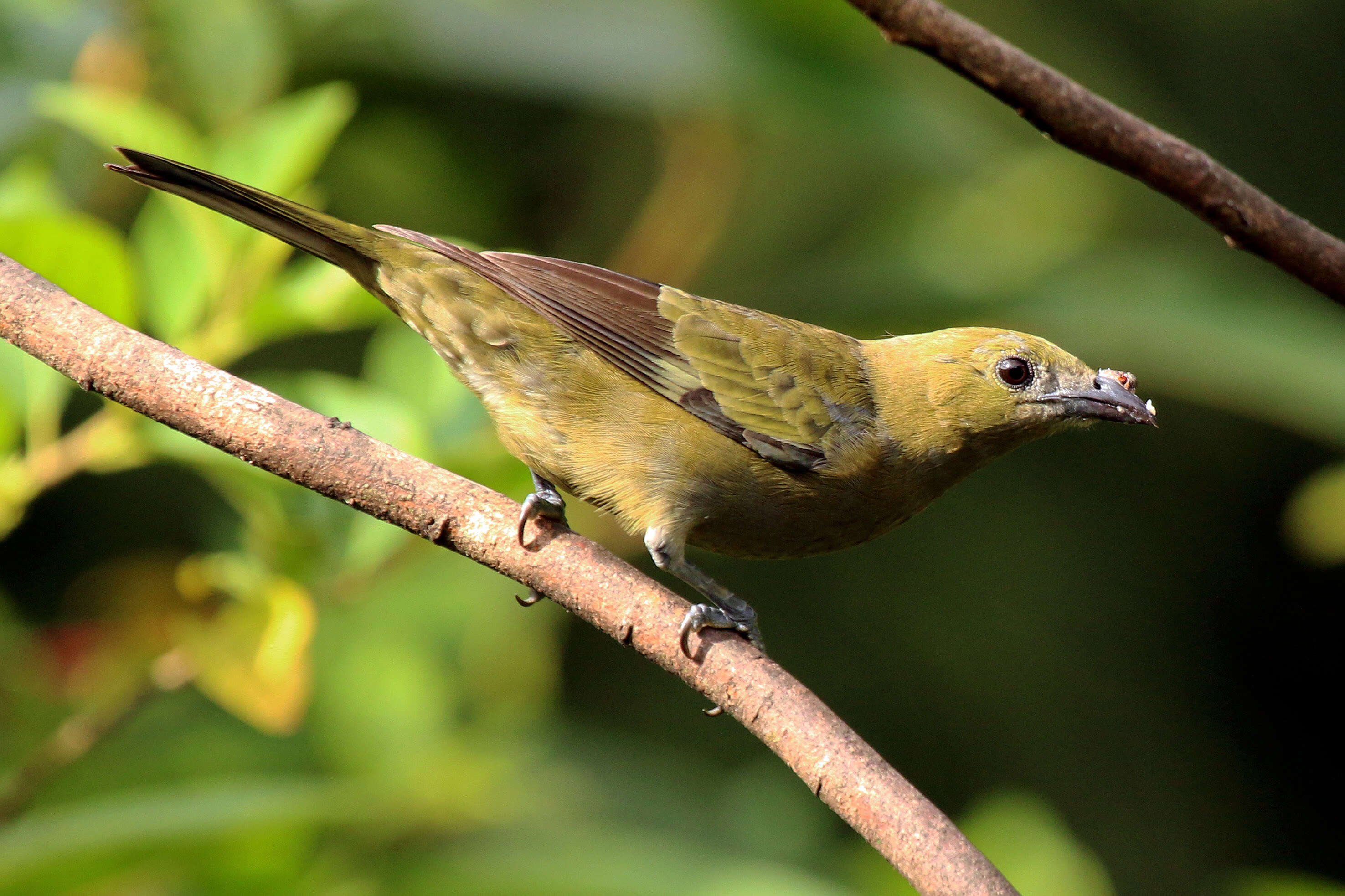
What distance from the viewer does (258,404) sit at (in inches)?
97.5

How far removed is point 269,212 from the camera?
2.95 meters

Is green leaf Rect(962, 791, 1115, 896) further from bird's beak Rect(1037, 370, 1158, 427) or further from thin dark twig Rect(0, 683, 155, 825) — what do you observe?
thin dark twig Rect(0, 683, 155, 825)

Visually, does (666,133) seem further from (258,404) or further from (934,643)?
(258,404)

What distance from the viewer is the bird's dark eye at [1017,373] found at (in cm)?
364

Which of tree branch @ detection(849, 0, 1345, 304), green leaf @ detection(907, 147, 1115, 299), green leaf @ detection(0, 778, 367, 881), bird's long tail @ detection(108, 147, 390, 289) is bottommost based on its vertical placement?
green leaf @ detection(0, 778, 367, 881)

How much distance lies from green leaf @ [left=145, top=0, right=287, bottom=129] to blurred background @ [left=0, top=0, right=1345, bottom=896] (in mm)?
17

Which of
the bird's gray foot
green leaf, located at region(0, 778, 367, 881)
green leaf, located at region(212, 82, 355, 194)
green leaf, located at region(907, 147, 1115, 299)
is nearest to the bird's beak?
the bird's gray foot

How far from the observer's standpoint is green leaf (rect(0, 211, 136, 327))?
9.14ft

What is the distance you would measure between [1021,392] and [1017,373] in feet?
0.18

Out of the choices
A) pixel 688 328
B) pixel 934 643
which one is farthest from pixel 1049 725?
pixel 688 328

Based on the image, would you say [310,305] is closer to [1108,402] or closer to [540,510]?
[540,510]

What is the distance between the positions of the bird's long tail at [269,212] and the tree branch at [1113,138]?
1315 millimetres

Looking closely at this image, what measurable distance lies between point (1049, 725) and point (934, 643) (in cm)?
59

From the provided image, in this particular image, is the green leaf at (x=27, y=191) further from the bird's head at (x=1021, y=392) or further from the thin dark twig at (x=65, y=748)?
the bird's head at (x=1021, y=392)
